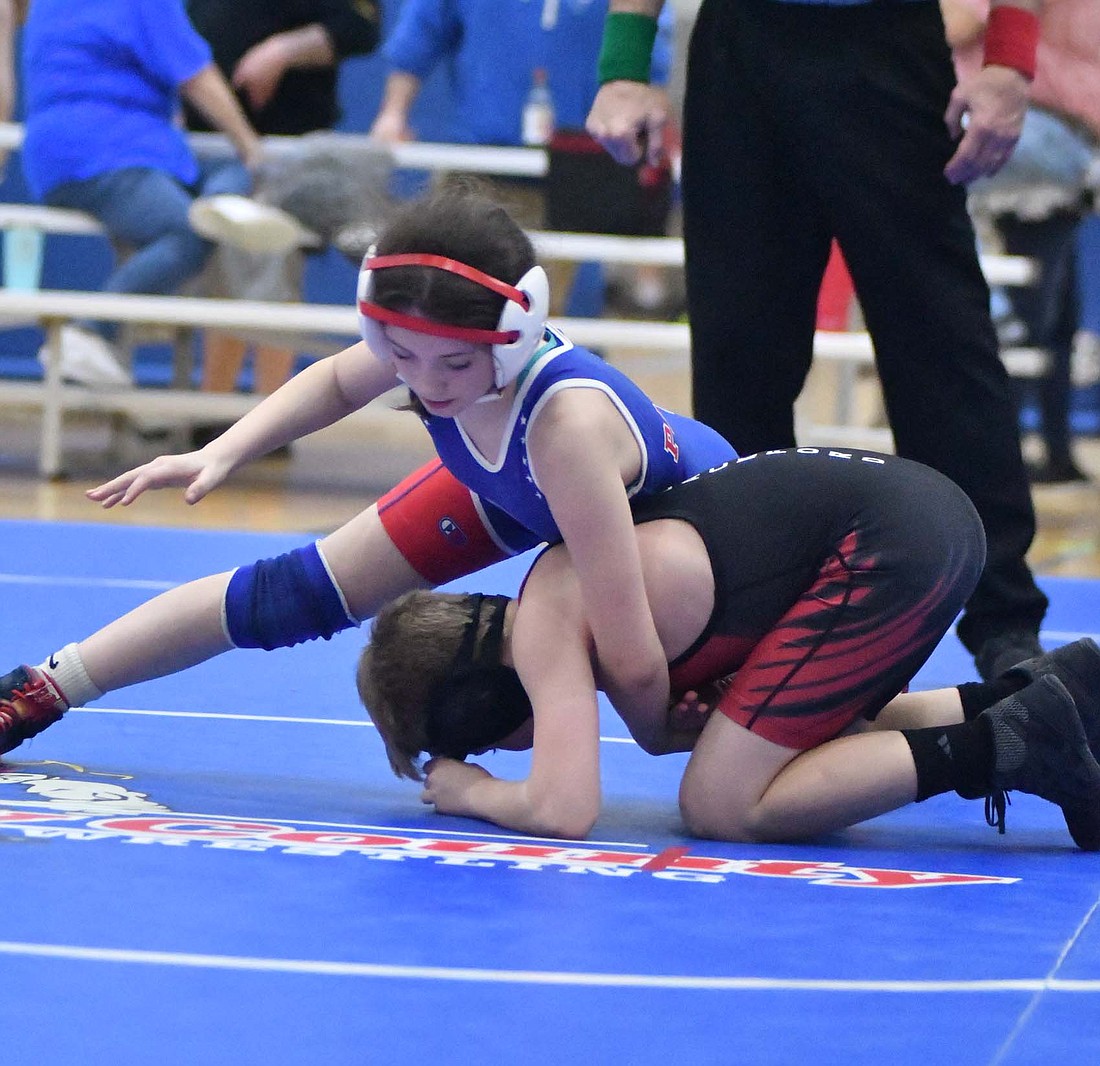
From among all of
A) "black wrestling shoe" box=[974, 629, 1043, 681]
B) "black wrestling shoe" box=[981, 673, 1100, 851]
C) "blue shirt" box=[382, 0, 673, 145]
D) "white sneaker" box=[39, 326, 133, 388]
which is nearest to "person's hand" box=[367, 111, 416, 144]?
"blue shirt" box=[382, 0, 673, 145]

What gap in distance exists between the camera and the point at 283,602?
2.68 m

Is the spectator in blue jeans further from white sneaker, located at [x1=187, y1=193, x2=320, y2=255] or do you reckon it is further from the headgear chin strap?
the headgear chin strap

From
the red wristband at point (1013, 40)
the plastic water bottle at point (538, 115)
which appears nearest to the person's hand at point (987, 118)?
the red wristband at point (1013, 40)

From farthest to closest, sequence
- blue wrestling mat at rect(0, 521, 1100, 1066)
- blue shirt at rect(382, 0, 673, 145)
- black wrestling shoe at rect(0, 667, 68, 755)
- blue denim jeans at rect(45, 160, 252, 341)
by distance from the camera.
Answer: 1. blue shirt at rect(382, 0, 673, 145)
2. blue denim jeans at rect(45, 160, 252, 341)
3. black wrestling shoe at rect(0, 667, 68, 755)
4. blue wrestling mat at rect(0, 521, 1100, 1066)

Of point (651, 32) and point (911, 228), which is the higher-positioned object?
point (651, 32)

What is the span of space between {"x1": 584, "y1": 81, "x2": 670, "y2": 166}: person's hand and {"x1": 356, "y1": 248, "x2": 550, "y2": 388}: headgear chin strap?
3.12ft

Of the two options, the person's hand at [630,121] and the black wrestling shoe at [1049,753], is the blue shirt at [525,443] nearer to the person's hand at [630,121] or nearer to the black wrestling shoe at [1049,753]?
the black wrestling shoe at [1049,753]

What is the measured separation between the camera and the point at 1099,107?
5.89m

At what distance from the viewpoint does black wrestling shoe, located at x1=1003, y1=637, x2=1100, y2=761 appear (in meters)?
2.46

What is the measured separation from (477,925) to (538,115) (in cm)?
616

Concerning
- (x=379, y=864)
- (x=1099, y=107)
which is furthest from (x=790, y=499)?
(x=1099, y=107)

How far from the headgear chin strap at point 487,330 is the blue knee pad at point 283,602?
1.59 ft

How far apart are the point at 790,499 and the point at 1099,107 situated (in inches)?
151

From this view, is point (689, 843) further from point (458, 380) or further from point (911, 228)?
point (911, 228)
